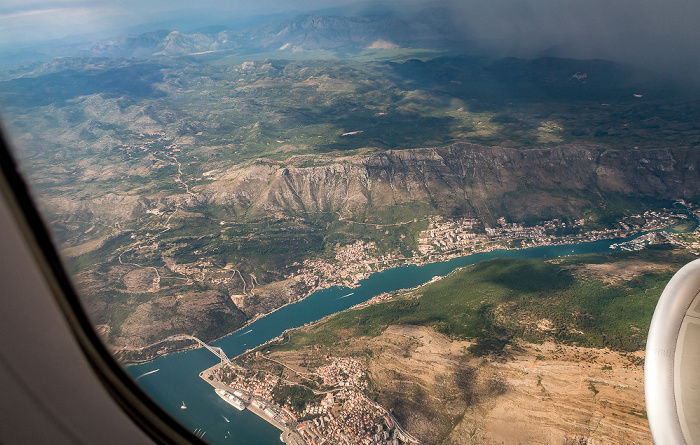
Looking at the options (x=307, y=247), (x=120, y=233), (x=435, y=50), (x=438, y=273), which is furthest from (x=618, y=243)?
(x=435, y=50)

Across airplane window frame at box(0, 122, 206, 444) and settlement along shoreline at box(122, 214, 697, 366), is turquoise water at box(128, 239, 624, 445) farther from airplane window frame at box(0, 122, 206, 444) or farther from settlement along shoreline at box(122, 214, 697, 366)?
settlement along shoreline at box(122, 214, 697, 366)

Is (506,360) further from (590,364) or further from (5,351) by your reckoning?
(5,351)

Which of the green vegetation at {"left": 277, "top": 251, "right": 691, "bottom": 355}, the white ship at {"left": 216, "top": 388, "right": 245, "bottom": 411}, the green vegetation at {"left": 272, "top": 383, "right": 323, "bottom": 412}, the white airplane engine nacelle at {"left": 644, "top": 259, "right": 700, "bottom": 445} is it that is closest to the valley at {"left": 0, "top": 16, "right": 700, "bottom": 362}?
the white ship at {"left": 216, "top": 388, "right": 245, "bottom": 411}

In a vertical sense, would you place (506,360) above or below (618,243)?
above

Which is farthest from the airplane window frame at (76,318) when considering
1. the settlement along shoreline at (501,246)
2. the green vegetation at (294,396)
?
the settlement along shoreline at (501,246)

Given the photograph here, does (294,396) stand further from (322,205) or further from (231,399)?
(322,205)
